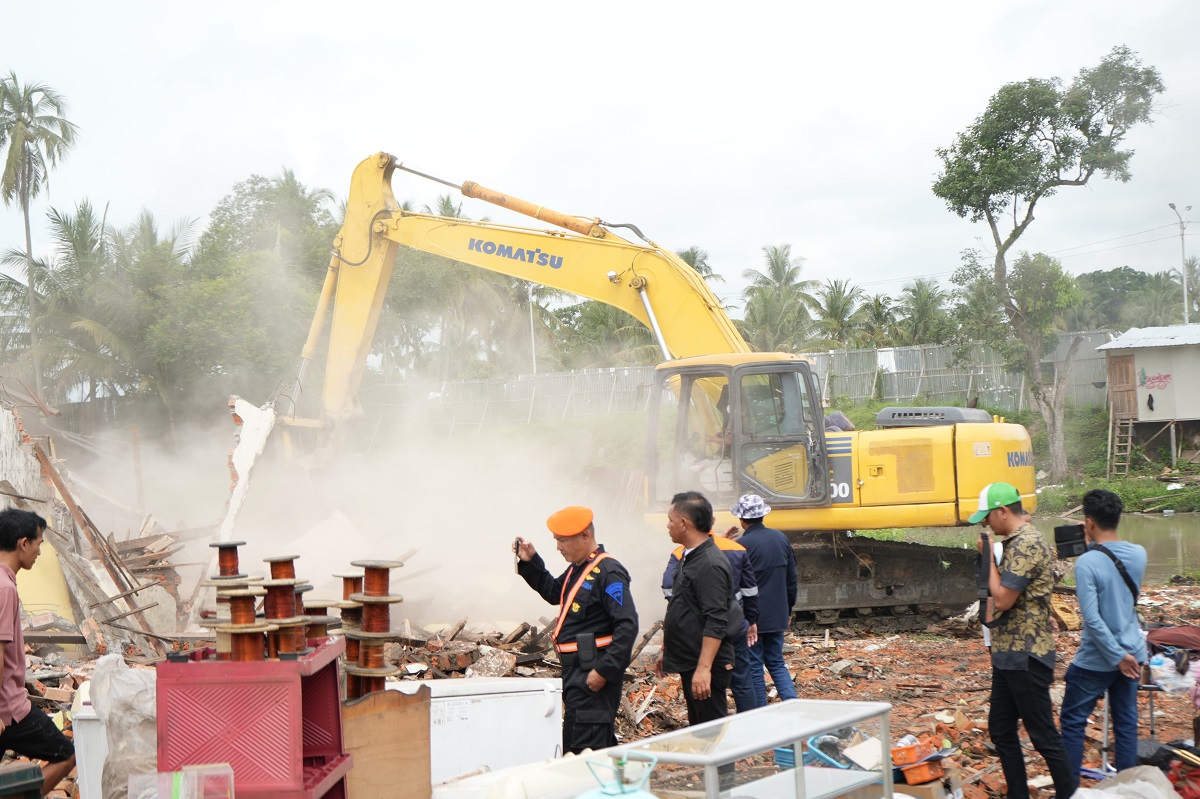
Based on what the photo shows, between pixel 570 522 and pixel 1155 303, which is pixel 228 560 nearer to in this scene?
pixel 570 522

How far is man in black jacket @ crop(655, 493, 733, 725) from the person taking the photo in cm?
502

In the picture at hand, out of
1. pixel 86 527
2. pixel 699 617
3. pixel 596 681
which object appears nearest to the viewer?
pixel 596 681

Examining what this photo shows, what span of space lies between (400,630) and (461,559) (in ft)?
7.79

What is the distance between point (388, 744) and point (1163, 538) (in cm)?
1813

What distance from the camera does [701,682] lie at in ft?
16.2

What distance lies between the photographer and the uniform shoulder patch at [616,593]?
4.72m

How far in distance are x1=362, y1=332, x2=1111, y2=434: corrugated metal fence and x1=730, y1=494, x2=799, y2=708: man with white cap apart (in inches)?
869

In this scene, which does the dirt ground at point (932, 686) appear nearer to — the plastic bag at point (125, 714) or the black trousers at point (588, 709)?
the black trousers at point (588, 709)

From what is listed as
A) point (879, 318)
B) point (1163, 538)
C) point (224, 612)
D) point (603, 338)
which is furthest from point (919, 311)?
point (224, 612)

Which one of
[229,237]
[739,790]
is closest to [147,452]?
[229,237]

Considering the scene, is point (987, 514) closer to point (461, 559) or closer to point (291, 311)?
point (461, 559)

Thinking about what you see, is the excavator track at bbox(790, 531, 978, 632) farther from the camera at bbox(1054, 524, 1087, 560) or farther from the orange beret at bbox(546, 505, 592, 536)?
the orange beret at bbox(546, 505, 592, 536)

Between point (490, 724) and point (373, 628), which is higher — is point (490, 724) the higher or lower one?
the lower one

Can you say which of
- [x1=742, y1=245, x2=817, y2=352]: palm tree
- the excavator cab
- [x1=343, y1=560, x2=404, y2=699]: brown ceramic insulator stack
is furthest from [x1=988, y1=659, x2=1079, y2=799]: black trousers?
[x1=742, y1=245, x2=817, y2=352]: palm tree
